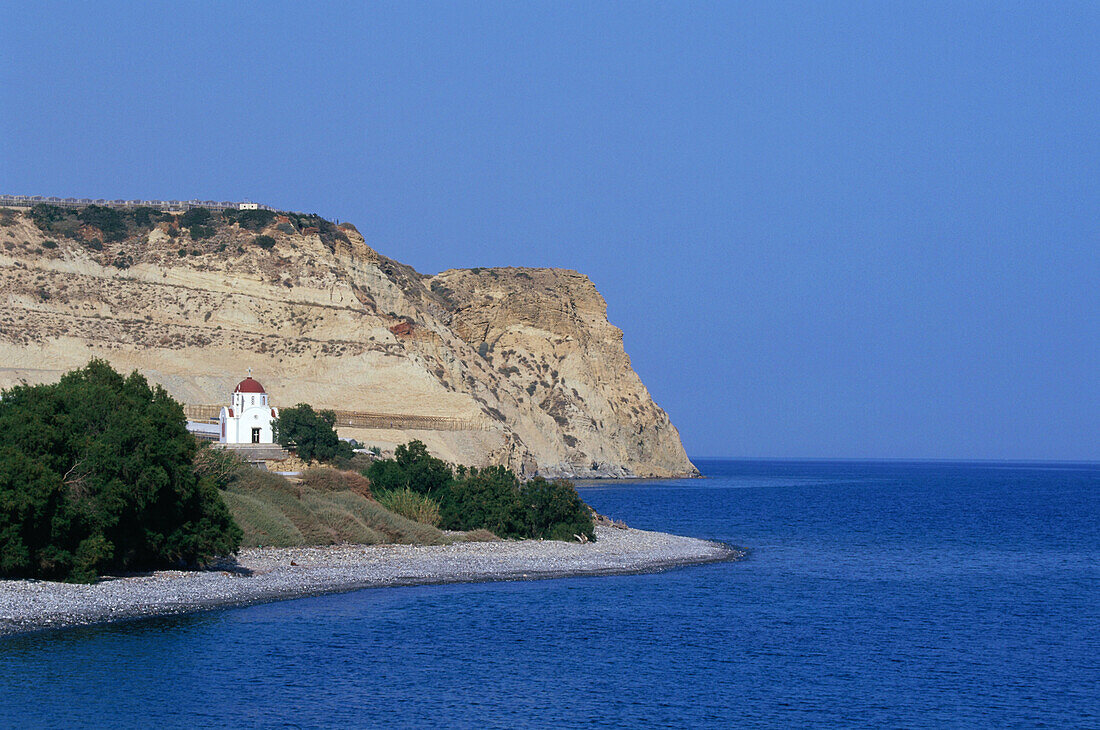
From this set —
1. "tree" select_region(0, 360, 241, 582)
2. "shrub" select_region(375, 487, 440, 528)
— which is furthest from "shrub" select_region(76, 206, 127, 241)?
"tree" select_region(0, 360, 241, 582)

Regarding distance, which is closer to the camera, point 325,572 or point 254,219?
point 325,572

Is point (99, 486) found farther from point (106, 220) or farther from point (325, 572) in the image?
point (106, 220)

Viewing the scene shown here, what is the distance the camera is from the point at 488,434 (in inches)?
3105

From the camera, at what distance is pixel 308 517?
3909 centimetres

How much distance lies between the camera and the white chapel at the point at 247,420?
52531 mm

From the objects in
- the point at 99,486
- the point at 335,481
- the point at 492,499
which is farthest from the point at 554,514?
the point at 99,486

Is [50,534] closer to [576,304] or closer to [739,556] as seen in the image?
[739,556]

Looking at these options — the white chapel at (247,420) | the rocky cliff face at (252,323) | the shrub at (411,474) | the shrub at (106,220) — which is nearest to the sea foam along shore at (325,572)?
the shrub at (411,474)

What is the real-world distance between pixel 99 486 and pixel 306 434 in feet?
81.1

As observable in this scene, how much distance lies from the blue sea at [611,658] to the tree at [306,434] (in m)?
21.3

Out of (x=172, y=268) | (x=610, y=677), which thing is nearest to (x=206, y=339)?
(x=172, y=268)

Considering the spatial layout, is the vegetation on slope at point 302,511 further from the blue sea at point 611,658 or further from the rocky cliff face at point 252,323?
the rocky cliff face at point 252,323

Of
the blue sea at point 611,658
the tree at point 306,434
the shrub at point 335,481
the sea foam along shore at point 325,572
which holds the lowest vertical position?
the blue sea at point 611,658

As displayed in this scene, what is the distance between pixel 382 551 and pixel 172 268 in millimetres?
48709
